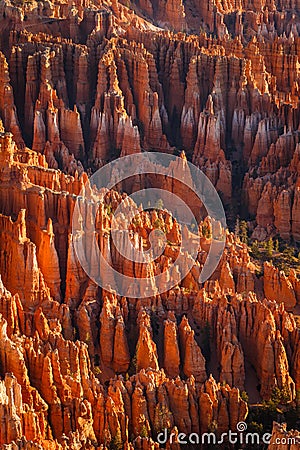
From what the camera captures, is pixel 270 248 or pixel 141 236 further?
pixel 270 248

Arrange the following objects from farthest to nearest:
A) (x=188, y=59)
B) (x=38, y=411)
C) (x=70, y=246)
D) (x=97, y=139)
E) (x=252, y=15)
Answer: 1. (x=252, y=15)
2. (x=188, y=59)
3. (x=97, y=139)
4. (x=70, y=246)
5. (x=38, y=411)

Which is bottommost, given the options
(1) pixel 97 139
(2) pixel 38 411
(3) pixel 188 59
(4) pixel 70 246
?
(2) pixel 38 411

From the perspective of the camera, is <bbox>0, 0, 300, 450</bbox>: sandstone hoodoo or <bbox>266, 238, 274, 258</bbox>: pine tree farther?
<bbox>266, 238, 274, 258</bbox>: pine tree

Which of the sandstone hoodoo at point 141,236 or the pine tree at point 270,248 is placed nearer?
the sandstone hoodoo at point 141,236

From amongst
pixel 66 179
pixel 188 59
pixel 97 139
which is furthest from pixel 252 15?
pixel 66 179

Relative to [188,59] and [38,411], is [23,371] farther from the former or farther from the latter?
[188,59]

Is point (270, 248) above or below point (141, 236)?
below

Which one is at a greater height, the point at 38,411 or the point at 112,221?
the point at 112,221

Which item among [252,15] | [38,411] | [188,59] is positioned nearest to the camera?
[38,411]
